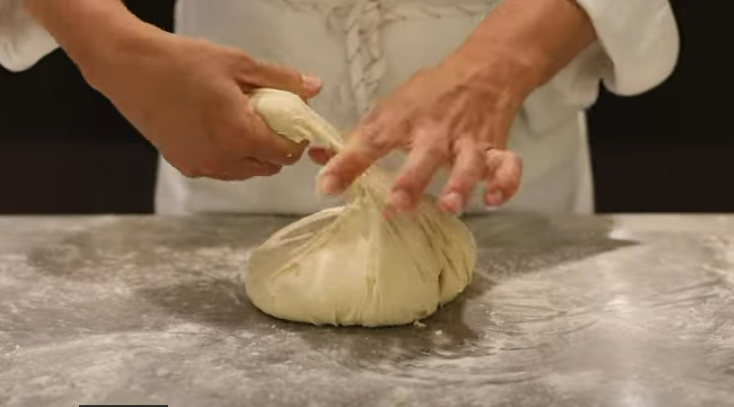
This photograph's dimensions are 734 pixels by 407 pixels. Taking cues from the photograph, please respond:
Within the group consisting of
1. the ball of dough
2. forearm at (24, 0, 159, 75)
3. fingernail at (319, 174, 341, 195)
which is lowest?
the ball of dough

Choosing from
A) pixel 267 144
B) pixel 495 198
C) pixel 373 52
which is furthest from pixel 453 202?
pixel 373 52

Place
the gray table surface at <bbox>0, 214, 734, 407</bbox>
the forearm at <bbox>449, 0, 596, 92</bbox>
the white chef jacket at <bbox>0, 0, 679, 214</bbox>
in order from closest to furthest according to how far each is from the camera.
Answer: the gray table surface at <bbox>0, 214, 734, 407</bbox> < the forearm at <bbox>449, 0, 596, 92</bbox> < the white chef jacket at <bbox>0, 0, 679, 214</bbox>

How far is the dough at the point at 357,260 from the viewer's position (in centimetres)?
87

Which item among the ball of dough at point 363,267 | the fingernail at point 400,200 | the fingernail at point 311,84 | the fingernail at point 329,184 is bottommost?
the ball of dough at point 363,267

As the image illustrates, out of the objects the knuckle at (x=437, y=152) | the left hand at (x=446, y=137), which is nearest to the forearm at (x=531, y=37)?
the left hand at (x=446, y=137)

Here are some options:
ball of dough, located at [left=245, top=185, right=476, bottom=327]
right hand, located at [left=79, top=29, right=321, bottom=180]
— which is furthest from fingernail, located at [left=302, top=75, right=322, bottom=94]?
ball of dough, located at [left=245, top=185, right=476, bottom=327]

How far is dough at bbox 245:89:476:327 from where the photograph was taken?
0.87 metres

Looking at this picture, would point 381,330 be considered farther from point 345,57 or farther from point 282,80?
point 345,57

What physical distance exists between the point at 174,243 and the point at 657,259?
1.50 ft

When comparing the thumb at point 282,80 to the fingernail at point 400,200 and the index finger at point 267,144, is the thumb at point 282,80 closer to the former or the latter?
the index finger at point 267,144

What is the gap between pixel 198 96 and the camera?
896 mm

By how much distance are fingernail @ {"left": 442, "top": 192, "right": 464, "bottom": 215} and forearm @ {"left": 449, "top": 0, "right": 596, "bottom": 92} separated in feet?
0.60

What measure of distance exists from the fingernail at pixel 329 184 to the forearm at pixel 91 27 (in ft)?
0.69

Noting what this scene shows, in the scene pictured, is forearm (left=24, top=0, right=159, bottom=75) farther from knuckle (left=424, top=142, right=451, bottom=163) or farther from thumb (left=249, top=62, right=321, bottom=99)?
knuckle (left=424, top=142, right=451, bottom=163)
